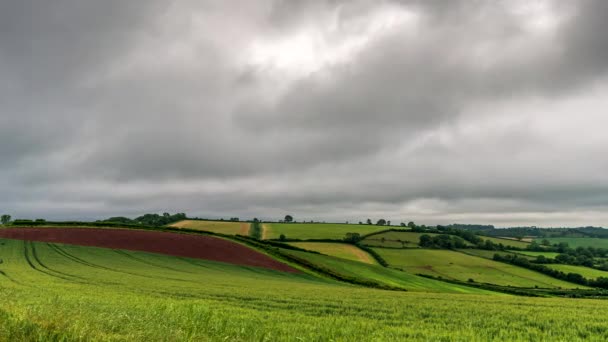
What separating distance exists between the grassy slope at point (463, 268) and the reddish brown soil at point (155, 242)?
123 ft

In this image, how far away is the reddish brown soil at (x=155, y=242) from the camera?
200 ft

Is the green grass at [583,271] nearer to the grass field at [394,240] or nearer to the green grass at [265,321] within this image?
the grass field at [394,240]

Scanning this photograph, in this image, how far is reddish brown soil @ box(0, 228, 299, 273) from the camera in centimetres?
6109

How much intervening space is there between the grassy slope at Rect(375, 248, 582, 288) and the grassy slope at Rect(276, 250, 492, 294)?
14.1m

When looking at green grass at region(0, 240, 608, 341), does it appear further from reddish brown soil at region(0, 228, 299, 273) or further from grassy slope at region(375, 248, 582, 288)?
grassy slope at region(375, 248, 582, 288)

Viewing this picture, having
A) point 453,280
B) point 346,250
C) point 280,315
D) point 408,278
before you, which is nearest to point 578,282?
point 453,280

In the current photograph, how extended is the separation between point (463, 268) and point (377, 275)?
3375cm

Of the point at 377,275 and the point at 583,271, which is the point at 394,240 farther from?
the point at 377,275

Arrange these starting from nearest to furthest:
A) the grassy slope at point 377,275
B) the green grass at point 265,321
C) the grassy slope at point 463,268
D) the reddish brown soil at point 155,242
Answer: the green grass at point 265,321, the grassy slope at point 377,275, the reddish brown soil at point 155,242, the grassy slope at point 463,268

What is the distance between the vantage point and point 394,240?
115 metres

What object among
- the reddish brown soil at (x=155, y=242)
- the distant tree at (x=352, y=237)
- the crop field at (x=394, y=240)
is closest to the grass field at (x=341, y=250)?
the distant tree at (x=352, y=237)

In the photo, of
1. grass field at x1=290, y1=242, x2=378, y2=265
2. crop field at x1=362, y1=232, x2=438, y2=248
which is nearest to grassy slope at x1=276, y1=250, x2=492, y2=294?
grass field at x1=290, y1=242, x2=378, y2=265

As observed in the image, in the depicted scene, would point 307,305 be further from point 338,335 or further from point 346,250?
point 346,250

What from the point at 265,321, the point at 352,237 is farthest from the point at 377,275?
the point at 265,321
